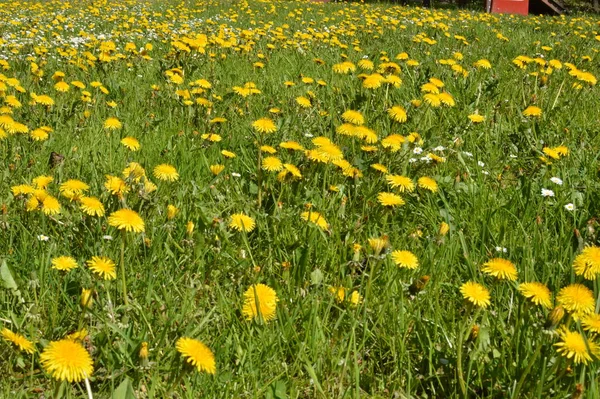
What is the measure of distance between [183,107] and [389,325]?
2.36m

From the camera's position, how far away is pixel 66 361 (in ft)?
3.65

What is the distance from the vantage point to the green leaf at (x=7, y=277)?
1649mm

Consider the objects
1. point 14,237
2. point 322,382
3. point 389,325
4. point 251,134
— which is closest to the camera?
point 322,382

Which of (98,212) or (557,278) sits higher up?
(98,212)

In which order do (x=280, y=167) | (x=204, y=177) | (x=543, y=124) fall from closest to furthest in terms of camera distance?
(x=280, y=167) < (x=204, y=177) < (x=543, y=124)

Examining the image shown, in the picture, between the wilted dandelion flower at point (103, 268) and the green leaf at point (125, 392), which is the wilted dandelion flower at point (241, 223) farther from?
the green leaf at point (125, 392)

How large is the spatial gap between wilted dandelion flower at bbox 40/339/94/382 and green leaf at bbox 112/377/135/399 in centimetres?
13

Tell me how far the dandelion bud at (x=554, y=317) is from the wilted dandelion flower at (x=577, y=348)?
1.0 inches

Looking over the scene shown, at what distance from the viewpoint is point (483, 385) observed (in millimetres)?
1489

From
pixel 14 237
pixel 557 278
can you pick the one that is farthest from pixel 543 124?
pixel 14 237

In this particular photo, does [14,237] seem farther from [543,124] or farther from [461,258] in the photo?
[543,124]

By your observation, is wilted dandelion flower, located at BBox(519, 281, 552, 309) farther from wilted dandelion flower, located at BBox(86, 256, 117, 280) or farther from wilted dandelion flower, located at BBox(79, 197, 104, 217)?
wilted dandelion flower, located at BBox(79, 197, 104, 217)

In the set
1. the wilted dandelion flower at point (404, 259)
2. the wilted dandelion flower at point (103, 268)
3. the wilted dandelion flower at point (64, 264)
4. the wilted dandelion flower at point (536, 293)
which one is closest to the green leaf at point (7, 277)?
the wilted dandelion flower at point (64, 264)

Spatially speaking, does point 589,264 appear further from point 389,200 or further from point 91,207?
point 91,207
